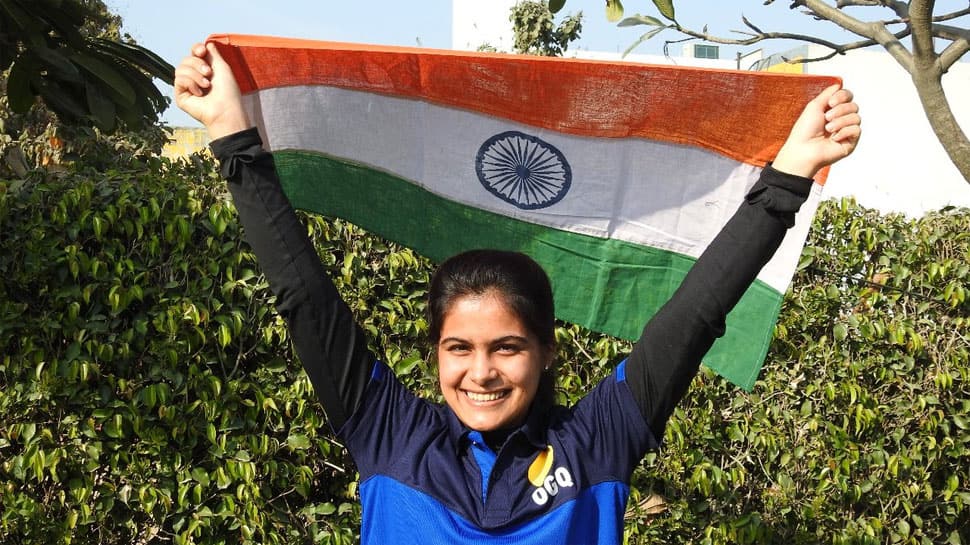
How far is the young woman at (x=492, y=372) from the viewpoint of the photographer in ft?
6.14

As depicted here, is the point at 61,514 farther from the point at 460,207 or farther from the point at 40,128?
the point at 40,128

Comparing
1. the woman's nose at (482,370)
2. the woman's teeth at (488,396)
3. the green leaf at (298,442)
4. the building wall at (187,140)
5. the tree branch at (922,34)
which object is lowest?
the green leaf at (298,442)

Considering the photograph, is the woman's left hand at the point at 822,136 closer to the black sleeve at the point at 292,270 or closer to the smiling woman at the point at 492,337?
the smiling woman at the point at 492,337

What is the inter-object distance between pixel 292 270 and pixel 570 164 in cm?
93

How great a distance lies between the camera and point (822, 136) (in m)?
2.01

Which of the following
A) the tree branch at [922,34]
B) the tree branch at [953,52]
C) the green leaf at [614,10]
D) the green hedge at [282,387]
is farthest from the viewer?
the green hedge at [282,387]

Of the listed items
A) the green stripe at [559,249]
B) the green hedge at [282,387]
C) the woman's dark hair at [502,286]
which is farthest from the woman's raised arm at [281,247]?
the green hedge at [282,387]

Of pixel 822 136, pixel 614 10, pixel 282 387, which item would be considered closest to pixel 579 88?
pixel 614 10

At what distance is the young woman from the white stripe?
1.43 feet

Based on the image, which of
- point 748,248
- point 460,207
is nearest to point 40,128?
point 460,207

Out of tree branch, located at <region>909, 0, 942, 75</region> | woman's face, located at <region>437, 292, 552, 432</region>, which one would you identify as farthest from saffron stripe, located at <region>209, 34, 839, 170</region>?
tree branch, located at <region>909, 0, 942, 75</region>

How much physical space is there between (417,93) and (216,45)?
53 cm

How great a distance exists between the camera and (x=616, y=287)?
270 cm

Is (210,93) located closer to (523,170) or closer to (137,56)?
(523,170)
